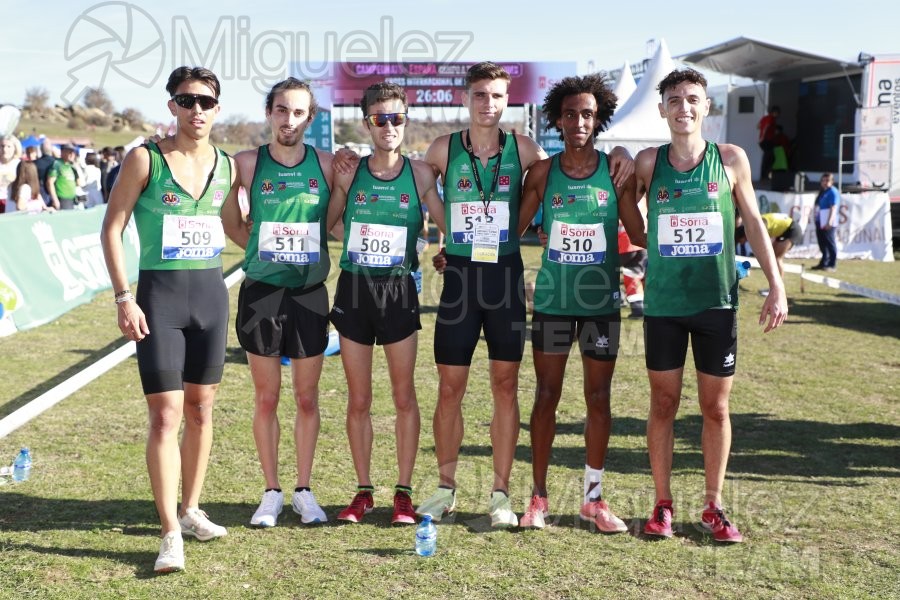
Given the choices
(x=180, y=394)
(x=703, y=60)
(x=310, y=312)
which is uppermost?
(x=703, y=60)

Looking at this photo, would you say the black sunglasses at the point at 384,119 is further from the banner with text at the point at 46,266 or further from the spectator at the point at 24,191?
the spectator at the point at 24,191

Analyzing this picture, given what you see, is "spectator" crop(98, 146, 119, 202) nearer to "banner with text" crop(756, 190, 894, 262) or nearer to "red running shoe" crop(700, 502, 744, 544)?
"banner with text" crop(756, 190, 894, 262)

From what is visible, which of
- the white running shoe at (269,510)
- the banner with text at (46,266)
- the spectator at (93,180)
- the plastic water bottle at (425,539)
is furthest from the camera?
the spectator at (93,180)

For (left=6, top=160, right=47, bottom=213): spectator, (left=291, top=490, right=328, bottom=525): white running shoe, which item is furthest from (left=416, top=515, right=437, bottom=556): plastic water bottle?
(left=6, top=160, right=47, bottom=213): spectator

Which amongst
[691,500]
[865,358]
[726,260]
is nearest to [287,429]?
[691,500]

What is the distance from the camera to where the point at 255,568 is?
12.3 feet

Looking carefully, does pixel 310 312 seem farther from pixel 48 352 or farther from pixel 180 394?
pixel 48 352

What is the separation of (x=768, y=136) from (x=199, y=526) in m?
20.5

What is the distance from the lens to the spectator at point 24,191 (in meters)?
13.3

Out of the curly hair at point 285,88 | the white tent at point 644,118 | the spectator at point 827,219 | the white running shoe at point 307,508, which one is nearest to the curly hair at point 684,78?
the curly hair at point 285,88

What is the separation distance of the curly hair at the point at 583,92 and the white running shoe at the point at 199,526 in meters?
2.52

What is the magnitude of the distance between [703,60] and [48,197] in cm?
1463

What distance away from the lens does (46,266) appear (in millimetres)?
10203

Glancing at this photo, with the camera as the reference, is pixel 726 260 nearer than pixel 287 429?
Yes
